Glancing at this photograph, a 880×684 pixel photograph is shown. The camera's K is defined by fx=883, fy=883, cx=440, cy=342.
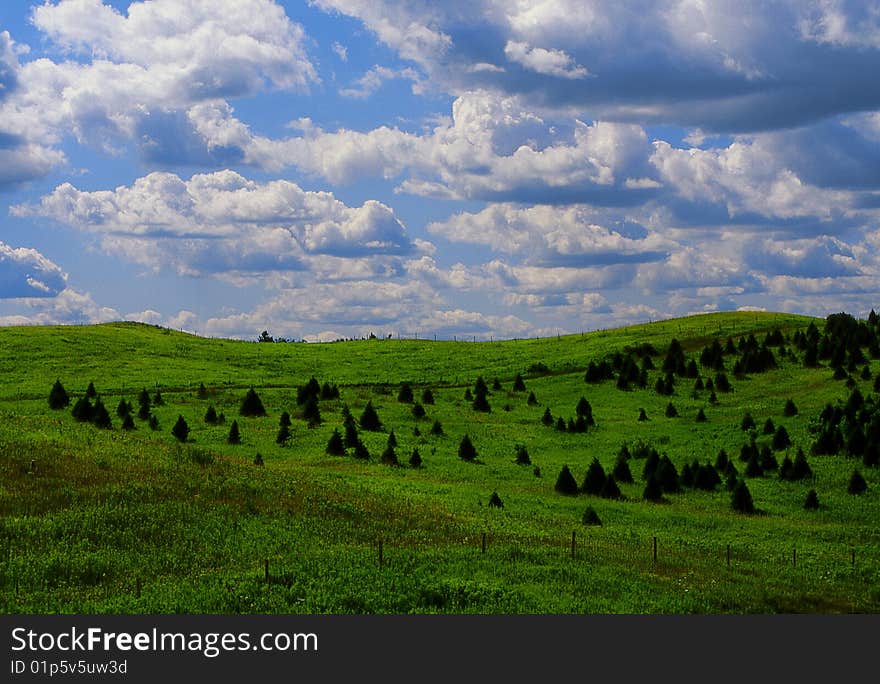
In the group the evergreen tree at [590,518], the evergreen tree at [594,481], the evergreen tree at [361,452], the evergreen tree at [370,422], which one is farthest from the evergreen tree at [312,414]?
the evergreen tree at [590,518]

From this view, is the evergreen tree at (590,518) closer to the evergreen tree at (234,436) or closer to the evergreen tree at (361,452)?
the evergreen tree at (361,452)

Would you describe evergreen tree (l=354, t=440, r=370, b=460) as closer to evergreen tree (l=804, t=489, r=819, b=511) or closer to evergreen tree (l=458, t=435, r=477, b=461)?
evergreen tree (l=458, t=435, r=477, b=461)

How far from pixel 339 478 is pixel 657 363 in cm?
7414

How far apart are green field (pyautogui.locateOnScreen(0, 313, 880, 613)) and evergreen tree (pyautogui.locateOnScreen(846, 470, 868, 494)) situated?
83 centimetres

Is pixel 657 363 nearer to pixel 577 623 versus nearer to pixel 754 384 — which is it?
pixel 754 384

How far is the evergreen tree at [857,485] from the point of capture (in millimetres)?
61656

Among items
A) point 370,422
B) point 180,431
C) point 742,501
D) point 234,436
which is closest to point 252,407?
point 370,422

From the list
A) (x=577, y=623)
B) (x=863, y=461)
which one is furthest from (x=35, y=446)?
(x=863, y=461)

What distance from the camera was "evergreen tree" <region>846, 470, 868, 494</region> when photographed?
2427 inches

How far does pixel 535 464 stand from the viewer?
70.5 meters

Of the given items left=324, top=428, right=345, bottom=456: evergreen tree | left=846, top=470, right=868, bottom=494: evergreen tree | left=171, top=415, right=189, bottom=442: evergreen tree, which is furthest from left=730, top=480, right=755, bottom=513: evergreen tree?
left=171, top=415, right=189, bottom=442: evergreen tree

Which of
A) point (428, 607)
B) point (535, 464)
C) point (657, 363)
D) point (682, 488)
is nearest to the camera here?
point (428, 607)

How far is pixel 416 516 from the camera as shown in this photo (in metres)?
39.4

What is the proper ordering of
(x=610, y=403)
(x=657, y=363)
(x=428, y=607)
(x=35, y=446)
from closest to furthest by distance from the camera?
(x=428, y=607), (x=35, y=446), (x=610, y=403), (x=657, y=363)
